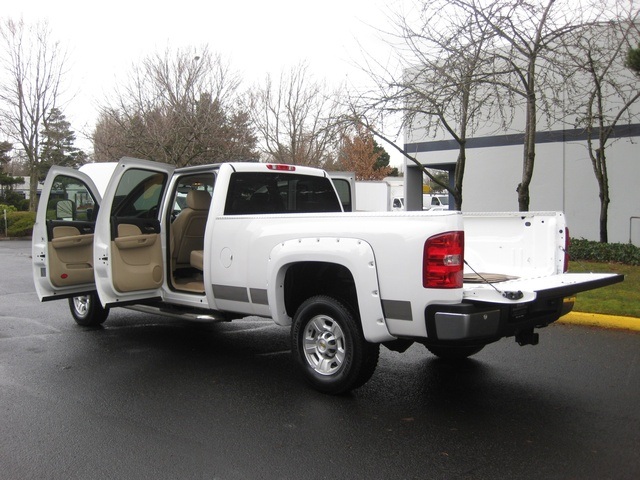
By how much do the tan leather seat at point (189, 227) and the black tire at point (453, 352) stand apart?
9.86ft

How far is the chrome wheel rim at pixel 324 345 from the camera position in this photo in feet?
16.1

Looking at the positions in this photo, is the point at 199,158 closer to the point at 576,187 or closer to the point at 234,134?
the point at 234,134

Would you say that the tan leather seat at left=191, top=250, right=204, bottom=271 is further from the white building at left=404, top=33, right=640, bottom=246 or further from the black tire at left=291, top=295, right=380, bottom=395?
the white building at left=404, top=33, right=640, bottom=246

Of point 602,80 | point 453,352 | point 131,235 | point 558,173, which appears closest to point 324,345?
point 453,352

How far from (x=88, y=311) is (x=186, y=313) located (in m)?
2.23

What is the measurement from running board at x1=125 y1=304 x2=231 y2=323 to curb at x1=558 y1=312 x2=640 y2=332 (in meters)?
4.69

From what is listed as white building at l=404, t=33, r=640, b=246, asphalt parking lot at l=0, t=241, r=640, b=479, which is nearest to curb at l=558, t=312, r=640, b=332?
asphalt parking lot at l=0, t=241, r=640, b=479

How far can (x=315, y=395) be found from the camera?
16.3ft

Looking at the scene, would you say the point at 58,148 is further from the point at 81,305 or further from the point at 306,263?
the point at 306,263

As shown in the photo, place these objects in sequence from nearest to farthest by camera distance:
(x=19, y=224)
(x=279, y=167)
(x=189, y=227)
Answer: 1. (x=279, y=167)
2. (x=189, y=227)
3. (x=19, y=224)

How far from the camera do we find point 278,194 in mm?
6559

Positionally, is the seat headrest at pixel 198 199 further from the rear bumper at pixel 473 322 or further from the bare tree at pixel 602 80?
the bare tree at pixel 602 80

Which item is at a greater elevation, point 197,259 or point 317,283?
point 197,259

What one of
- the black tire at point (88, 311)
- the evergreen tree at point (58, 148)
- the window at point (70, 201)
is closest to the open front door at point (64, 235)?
the window at point (70, 201)
